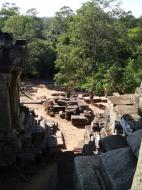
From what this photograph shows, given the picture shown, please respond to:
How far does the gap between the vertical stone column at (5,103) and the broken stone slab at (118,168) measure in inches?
291

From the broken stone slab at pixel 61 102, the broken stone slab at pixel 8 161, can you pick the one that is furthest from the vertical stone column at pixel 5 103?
the broken stone slab at pixel 61 102

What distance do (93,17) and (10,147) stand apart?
21712 millimetres

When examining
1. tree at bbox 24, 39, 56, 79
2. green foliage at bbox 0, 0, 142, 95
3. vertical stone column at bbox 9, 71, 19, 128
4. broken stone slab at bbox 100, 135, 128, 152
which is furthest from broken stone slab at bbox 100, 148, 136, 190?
tree at bbox 24, 39, 56, 79

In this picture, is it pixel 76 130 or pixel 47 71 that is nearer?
pixel 76 130

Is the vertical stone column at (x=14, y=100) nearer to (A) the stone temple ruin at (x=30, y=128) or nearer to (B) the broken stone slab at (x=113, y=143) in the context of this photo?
(A) the stone temple ruin at (x=30, y=128)

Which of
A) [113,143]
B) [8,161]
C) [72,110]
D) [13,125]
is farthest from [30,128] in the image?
[113,143]

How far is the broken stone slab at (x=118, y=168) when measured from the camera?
2209 mm

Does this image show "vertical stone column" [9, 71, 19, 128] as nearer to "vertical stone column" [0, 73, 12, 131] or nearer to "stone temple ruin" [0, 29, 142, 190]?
"stone temple ruin" [0, 29, 142, 190]

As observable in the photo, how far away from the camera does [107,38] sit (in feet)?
99.4

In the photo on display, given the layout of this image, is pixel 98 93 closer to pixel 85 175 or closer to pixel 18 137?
pixel 18 137

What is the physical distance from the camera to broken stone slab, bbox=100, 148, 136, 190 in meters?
2.21

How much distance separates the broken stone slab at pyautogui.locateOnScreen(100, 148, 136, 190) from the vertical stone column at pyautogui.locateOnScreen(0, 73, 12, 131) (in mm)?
7402

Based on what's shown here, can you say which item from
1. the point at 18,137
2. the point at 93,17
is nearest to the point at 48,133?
the point at 18,137

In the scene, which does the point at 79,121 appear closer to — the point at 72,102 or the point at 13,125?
the point at 72,102
